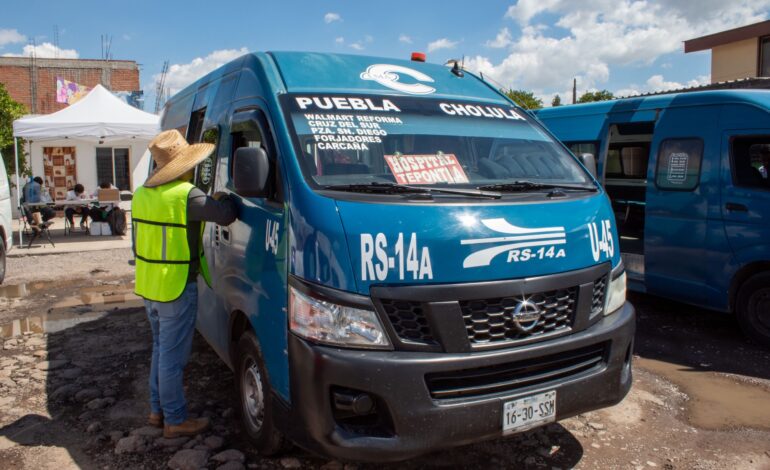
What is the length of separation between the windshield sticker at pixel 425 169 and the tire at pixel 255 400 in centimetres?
120

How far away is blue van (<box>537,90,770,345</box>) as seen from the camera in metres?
5.55

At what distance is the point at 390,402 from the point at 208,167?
8.23ft

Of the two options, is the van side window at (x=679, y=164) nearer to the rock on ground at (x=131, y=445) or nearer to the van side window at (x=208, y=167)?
the van side window at (x=208, y=167)

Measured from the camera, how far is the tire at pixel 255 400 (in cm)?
322

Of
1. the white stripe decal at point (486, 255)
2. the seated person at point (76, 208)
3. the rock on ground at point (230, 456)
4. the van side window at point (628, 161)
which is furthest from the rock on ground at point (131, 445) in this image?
the seated person at point (76, 208)

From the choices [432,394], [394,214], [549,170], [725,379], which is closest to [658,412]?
[725,379]

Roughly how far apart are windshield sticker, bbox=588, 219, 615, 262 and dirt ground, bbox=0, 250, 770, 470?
4.06ft

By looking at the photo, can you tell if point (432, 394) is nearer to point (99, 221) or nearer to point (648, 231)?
point (648, 231)

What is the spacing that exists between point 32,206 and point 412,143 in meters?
11.8

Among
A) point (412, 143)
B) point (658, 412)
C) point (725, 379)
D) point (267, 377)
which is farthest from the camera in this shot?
point (725, 379)

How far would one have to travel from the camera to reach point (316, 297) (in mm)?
2693

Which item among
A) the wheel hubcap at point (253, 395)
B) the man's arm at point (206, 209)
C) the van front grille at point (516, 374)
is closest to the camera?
the van front grille at point (516, 374)

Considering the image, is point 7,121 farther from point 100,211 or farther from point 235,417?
point 235,417

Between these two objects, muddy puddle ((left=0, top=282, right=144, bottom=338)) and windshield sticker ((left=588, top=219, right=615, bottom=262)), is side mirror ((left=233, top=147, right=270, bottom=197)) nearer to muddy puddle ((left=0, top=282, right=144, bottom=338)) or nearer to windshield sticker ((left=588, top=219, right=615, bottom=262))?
windshield sticker ((left=588, top=219, right=615, bottom=262))
